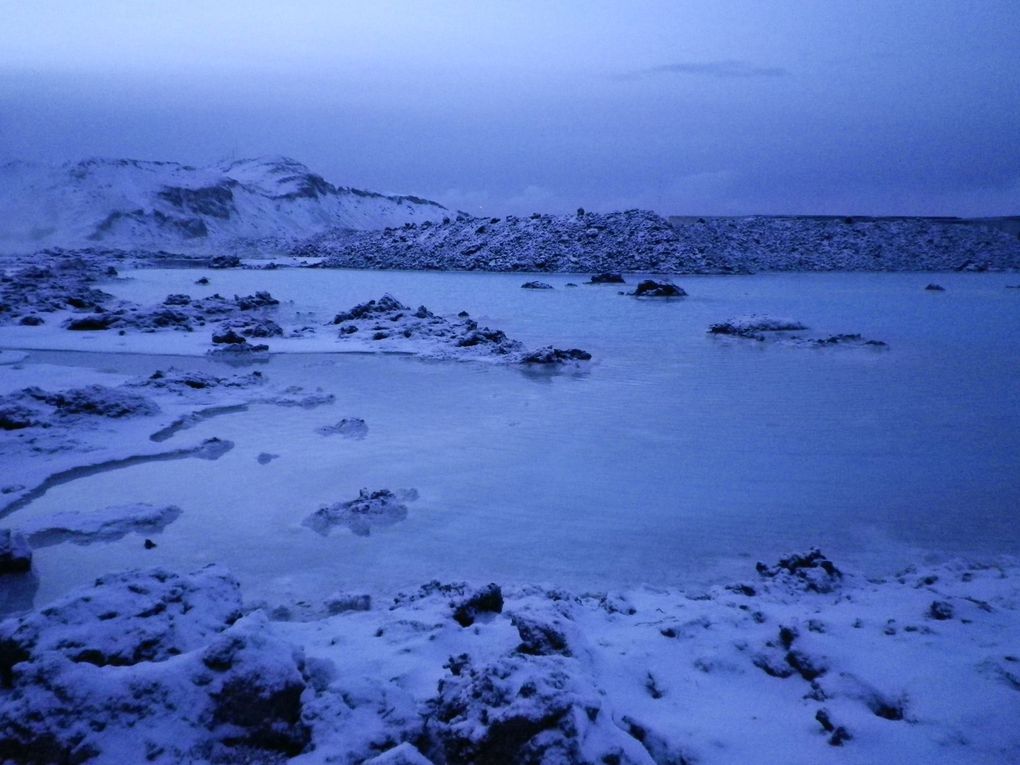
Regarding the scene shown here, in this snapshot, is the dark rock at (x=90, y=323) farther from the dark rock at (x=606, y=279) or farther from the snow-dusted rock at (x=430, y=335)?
the dark rock at (x=606, y=279)

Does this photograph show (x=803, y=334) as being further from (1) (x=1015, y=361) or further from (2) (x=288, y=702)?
(2) (x=288, y=702)

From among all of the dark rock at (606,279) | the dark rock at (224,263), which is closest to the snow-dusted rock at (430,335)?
the dark rock at (606,279)

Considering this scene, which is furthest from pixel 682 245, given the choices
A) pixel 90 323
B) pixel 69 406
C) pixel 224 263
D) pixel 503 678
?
pixel 503 678

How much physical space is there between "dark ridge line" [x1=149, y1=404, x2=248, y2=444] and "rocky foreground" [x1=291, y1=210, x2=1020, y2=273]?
24.2 metres

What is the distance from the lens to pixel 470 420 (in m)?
6.47

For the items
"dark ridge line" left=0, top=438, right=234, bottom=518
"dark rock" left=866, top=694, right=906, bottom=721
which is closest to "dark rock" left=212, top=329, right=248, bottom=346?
"dark ridge line" left=0, top=438, right=234, bottom=518

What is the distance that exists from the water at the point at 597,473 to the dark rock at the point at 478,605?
0.42 metres

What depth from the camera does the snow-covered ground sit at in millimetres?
2049

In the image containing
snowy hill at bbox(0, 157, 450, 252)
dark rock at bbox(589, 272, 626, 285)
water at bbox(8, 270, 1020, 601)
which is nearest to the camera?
water at bbox(8, 270, 1020, 601)

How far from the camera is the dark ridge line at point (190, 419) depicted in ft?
18.6

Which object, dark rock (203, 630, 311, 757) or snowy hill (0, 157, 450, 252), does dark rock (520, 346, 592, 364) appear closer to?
dark rock (203, 630, 311, 757)

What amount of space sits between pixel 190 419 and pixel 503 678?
5112mm

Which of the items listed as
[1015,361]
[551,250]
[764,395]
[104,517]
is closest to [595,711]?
[104,517]

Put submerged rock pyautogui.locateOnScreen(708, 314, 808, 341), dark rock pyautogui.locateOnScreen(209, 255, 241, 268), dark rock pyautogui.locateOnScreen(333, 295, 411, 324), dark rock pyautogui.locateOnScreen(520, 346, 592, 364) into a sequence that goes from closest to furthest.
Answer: dark rock pyautogui.locateOnScreen(520, 346, 592, 364) < submerged rock pyautogui.locateOnScreen(708, 314, 808, 341) < dark rock pyautogui.locateOnScreen(333, 295, 411, 324) < dark rock pyautogui.locateOnScreen(209, 255, 241, 268)
